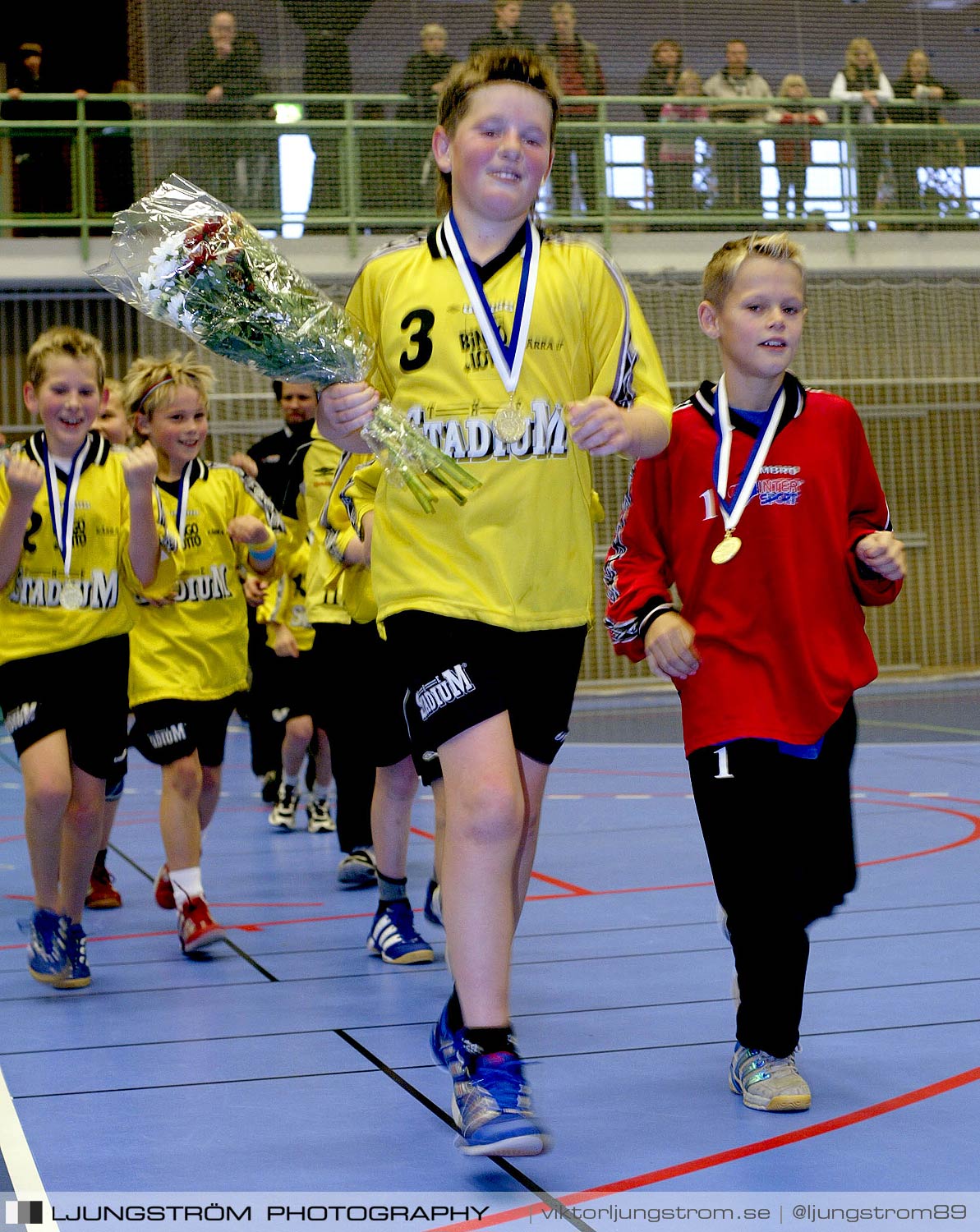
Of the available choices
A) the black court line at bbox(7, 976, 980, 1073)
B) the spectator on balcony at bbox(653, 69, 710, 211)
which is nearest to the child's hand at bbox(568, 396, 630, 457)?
the black court line at bbox(7, 976, 980, 1073)

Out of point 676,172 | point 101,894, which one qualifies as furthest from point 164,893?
point 676,172

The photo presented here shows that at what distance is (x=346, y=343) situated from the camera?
2.82 m

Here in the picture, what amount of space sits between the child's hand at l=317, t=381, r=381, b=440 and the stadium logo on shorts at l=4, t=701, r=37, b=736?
1.76m

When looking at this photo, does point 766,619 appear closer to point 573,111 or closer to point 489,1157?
point 489,1157

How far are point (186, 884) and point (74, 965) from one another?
472mm

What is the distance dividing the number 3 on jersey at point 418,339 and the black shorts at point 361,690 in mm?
1211

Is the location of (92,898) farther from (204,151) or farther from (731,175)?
(731,175)

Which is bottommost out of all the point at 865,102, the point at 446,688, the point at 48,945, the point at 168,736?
the point at 48,945

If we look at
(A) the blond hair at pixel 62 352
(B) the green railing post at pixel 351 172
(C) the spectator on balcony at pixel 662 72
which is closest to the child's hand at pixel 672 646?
(A) the blond hair at pixel 62 352

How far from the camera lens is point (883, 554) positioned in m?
2.91

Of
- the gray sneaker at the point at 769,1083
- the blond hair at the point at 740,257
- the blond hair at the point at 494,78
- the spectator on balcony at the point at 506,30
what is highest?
the spectator on balcony at the point at 506,30

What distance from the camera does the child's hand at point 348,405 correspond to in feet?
9.11

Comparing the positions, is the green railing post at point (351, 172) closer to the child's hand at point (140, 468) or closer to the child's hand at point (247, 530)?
the child's hand at point (247, 530)

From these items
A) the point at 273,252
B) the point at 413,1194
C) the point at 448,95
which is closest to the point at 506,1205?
the point at 413,1194
